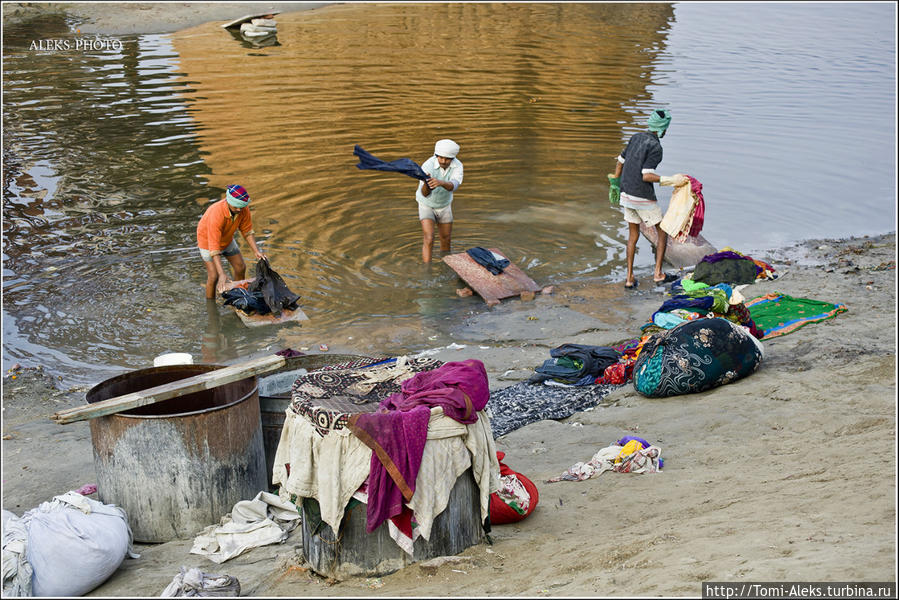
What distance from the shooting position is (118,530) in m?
5.14

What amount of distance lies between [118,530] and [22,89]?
1979 centimetres

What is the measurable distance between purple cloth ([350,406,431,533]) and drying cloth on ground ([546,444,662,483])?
1835mm

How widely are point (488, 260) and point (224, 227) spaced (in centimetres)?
330

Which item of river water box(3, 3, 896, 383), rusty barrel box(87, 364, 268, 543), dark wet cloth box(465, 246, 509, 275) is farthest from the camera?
dark wet cloth box(465, 246, 509, 275)

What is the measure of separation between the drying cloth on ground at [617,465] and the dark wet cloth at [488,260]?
4.88m

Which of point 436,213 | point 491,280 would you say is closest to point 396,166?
point 436,213

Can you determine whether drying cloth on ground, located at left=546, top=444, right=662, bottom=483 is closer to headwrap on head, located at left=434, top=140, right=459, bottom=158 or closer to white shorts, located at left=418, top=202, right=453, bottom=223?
headwrap on head, located at left=434, top=140, right=459, bottom=158

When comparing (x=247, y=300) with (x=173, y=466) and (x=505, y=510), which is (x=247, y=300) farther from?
(x=505, y=510)

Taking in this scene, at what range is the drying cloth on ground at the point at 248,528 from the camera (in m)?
5.30

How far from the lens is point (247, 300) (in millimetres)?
9906

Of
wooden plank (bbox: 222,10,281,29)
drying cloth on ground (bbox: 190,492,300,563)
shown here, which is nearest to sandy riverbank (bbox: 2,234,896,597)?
drying cloth on ground (bbox: 190,492,300,563)

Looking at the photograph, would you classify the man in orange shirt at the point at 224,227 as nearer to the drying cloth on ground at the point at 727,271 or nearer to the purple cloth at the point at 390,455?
the drying cloth on ground at the point at 727,271

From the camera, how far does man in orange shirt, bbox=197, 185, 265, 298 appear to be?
956 cm

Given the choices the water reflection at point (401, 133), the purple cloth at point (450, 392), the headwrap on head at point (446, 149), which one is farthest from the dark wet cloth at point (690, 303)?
the purple cloth at point (450, 392)
